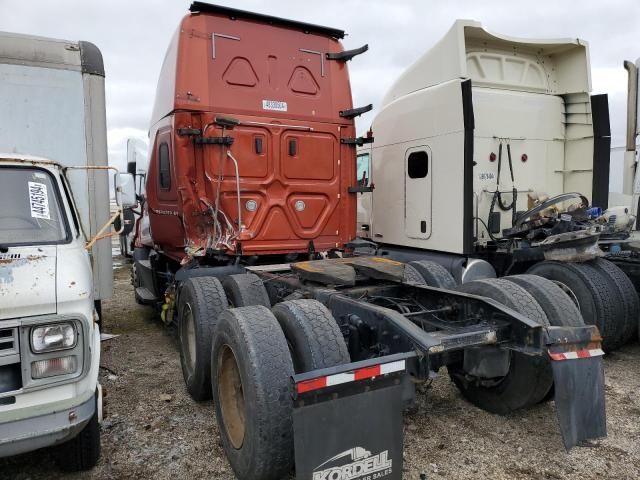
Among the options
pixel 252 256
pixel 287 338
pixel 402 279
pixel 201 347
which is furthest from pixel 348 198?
pixel 287 338

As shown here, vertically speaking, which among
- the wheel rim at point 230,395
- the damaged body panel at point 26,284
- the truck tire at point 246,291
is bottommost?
the wheel rim at point 230,395

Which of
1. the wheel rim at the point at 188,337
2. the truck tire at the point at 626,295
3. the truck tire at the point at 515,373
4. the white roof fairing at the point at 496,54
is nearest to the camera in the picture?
the truck tire at the point at 515,373

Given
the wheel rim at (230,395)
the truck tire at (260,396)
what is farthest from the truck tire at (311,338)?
the wheel rim at (230,395)

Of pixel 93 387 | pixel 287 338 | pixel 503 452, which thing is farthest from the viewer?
pixel 503 452

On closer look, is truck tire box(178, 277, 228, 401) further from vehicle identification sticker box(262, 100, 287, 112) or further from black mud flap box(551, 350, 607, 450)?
black mud flap box(551, 350, 607, 450)

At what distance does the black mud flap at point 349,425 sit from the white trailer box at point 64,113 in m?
3.15

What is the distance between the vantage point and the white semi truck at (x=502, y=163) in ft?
20.0

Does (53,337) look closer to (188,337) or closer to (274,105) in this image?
(188,337)

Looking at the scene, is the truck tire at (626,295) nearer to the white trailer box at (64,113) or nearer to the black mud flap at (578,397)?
the black mud flap at (578,397)

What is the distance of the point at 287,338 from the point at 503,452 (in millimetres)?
1805

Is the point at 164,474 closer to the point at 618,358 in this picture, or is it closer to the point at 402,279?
the point at 402,279

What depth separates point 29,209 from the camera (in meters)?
3.50

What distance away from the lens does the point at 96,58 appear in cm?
505

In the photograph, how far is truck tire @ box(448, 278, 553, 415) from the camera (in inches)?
144
